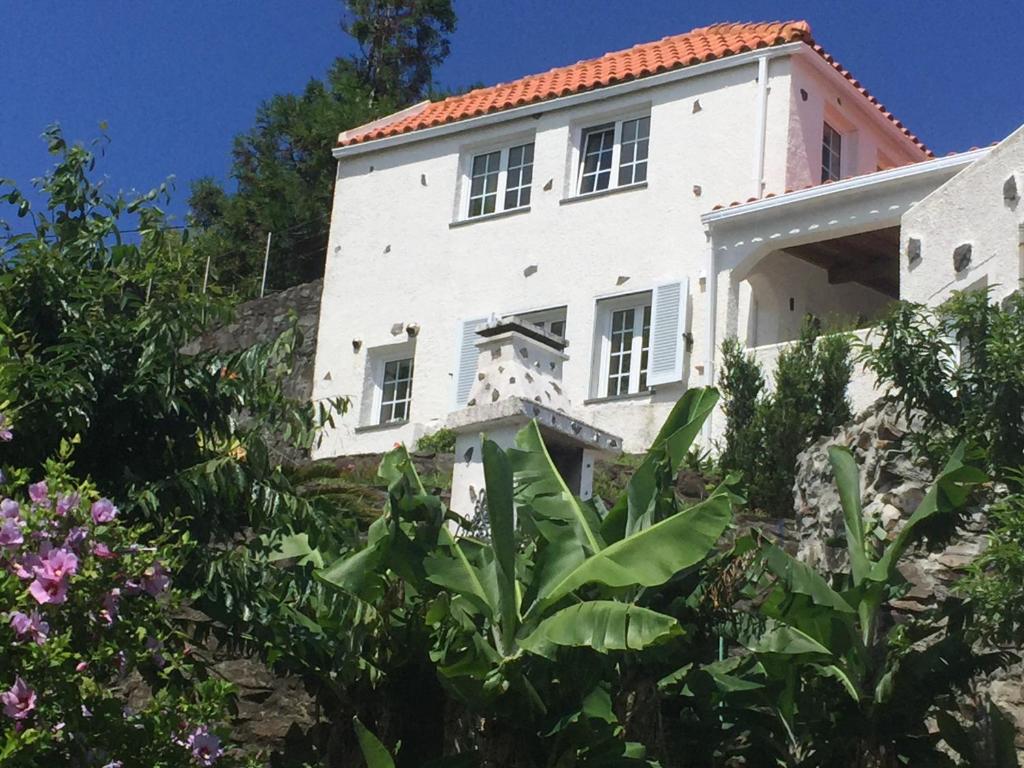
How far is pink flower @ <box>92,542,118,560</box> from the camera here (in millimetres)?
7836

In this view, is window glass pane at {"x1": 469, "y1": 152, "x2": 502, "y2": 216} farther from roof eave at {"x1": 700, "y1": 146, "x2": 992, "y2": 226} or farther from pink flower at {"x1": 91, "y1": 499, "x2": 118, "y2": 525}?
pink flower at {"x1": 91, "y1": 499, "x2": 118, "y2": 525}

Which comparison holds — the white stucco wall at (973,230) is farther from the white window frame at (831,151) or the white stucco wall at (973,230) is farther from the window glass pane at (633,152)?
the window glass pane at (633,152)

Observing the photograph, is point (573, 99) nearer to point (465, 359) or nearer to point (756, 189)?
point (756, 189)

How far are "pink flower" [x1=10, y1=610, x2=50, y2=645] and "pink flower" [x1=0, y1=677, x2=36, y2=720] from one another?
206mm

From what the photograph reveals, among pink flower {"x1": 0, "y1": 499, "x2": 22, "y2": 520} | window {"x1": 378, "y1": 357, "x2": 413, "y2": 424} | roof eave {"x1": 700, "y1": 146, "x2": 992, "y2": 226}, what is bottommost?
pink flower {"x1": 0, "y1": 499, "x2": 22, "y2": 520}

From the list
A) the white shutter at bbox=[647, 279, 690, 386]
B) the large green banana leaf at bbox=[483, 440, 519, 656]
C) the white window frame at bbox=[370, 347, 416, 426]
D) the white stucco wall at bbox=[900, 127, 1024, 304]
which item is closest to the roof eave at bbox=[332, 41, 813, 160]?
the white shutter at bbox=[647, 279, 690, 386]

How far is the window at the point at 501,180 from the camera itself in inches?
930

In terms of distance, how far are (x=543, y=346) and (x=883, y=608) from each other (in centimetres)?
319

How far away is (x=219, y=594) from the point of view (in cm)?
941

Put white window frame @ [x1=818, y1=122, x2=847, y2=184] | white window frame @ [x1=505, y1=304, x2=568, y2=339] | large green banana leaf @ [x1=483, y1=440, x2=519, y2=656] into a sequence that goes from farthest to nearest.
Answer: white window frame @ [x1=818, y1=122, x2=847, y2=184]
white window frame @ [x1=505, y1=304, x2=568, y2=339]
large green banana leaf @ [x1=483, y1=440, x2=519, y2=656]

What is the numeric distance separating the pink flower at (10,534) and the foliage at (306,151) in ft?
72.4

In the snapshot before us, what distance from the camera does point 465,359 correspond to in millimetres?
22359

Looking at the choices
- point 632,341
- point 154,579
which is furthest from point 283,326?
point 154,579

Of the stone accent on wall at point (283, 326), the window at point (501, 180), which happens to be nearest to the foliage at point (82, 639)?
the window at point (501, 180)
